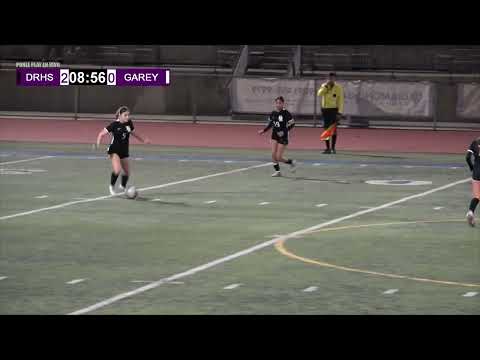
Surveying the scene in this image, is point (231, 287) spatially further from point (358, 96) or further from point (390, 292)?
point (358, 96)

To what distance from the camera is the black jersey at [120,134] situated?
28.2 metres

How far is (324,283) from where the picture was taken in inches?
703

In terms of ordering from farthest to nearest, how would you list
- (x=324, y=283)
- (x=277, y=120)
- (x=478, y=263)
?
1. (x=277, y=120)
2. (x=478, y=263)
3. (x=324, y=283)

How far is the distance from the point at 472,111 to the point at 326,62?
1027 centimetres

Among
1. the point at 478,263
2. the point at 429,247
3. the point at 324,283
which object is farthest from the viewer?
the point at 429,247

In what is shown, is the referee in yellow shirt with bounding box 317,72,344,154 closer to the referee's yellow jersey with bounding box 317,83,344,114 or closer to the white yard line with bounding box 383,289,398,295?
the referee's yellow jersey with bounding box 317,83,344,114

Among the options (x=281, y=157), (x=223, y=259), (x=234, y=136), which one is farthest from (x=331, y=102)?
(x=223, y=259)

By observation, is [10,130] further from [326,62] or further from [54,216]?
[54,216]

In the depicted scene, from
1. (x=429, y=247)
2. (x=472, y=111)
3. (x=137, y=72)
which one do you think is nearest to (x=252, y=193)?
(x=429, y=247)

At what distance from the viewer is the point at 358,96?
1857 inches

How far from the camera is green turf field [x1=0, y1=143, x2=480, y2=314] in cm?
1666

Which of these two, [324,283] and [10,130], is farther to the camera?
[10,130]
